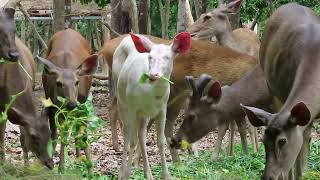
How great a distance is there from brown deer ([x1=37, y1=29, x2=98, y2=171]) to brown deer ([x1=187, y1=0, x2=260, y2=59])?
2637 mm

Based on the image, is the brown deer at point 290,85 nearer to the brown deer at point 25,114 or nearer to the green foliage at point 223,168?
the green foliage at point 223,168

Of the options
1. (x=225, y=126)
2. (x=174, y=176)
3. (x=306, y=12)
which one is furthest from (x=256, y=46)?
(x=174, y=176)

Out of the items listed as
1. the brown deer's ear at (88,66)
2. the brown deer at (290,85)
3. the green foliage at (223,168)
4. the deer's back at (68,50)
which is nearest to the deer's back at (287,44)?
the brown deer at (290,85)

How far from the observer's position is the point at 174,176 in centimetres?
768

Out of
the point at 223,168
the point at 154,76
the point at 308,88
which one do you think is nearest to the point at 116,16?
the point at 223,168

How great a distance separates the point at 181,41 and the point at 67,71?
1686 millimetres

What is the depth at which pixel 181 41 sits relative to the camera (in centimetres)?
689

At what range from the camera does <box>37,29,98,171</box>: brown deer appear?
7734mm

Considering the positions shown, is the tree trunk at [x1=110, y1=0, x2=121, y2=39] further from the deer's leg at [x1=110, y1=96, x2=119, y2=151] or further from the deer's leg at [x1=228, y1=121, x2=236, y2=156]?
the deer's leg at [x1=228, y1=121, x2=236, y2=156]

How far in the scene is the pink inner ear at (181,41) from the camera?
6871 millimetres

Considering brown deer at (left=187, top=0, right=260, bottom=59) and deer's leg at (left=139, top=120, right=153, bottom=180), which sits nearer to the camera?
deer's leg at (left=139, top=120, right=153, bottom=180)

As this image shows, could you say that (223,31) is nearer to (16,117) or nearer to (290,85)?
(290,85)

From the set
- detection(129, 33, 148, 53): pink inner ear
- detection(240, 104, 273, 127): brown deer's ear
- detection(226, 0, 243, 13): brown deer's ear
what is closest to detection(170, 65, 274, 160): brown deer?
detection(129, 33, 148, 53): pink inner ear

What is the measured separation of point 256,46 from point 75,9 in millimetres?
15933
